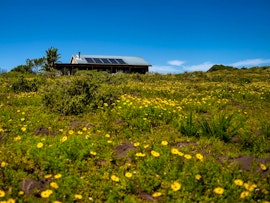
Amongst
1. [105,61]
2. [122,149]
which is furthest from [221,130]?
[105,61]

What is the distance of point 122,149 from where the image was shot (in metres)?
5.98

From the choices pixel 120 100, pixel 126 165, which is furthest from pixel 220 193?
pixel 120 100

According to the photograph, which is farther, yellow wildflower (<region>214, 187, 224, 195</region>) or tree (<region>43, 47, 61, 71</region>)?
tree (<region>43, 47, 61, 71</region>)

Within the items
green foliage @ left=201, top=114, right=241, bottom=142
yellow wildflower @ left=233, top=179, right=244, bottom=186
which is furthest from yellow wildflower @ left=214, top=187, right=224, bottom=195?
green foliage @ left=201, top=114, right=241, bottom=142

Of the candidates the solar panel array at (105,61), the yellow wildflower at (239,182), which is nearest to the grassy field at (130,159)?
the yellow wildflower at (239,182)

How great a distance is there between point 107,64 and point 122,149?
39.6 metres

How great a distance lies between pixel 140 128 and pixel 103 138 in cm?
144

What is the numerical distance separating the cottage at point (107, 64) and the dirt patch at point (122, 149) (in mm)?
37225

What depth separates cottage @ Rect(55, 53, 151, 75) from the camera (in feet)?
144

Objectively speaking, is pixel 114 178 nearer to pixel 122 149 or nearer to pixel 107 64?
pixel 122 149

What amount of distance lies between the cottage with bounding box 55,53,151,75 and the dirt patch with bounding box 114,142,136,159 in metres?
37.2

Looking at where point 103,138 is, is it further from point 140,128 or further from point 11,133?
point 11,133

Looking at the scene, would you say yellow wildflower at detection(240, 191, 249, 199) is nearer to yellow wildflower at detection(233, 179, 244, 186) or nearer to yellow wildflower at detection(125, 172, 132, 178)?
yellow wildflower at detection(233, 179, 244, 186)

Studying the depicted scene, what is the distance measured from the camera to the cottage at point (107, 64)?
43.8 metres
